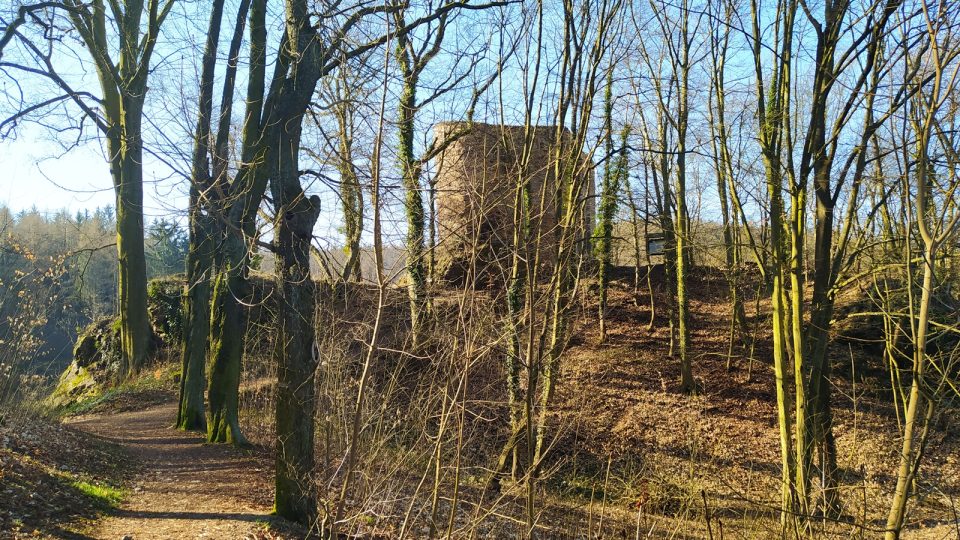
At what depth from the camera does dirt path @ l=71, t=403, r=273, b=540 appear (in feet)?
21.4

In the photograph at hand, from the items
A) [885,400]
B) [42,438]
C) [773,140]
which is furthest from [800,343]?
[885,400]

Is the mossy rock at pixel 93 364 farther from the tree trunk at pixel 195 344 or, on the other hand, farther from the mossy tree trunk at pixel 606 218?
the mossy tree trunk at pixel 606 218

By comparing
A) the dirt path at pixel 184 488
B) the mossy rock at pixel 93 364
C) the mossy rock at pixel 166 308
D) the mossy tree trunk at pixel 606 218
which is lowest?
the dirt path at pixel 184 488

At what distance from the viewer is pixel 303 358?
21.9 feet

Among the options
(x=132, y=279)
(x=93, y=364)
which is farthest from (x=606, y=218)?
(x=93, y=364)

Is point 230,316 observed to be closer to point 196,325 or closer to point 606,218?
point 196,325

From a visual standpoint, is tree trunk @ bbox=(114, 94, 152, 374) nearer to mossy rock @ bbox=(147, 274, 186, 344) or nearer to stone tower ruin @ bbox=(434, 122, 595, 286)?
mossy rock @ bbox=(147, 274, 186, 344)

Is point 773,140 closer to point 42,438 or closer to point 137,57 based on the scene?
point 42,438

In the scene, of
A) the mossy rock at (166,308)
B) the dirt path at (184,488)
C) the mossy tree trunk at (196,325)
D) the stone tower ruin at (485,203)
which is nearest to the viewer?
the stone tower ruin at (485,203)

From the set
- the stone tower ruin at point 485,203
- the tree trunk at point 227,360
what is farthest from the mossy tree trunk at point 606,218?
the tree trunk at point 227,360

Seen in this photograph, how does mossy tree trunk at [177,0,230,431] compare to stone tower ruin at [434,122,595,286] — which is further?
mossy tree trunk at [177,0,230,431]

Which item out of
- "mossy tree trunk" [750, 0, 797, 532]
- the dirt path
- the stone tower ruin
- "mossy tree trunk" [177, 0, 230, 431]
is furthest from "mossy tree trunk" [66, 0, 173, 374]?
"mossy tree trunk" [750, 0, 797, 532]

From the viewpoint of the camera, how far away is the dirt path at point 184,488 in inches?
257

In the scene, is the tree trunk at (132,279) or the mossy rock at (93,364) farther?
the mossy rock at (93,364)
